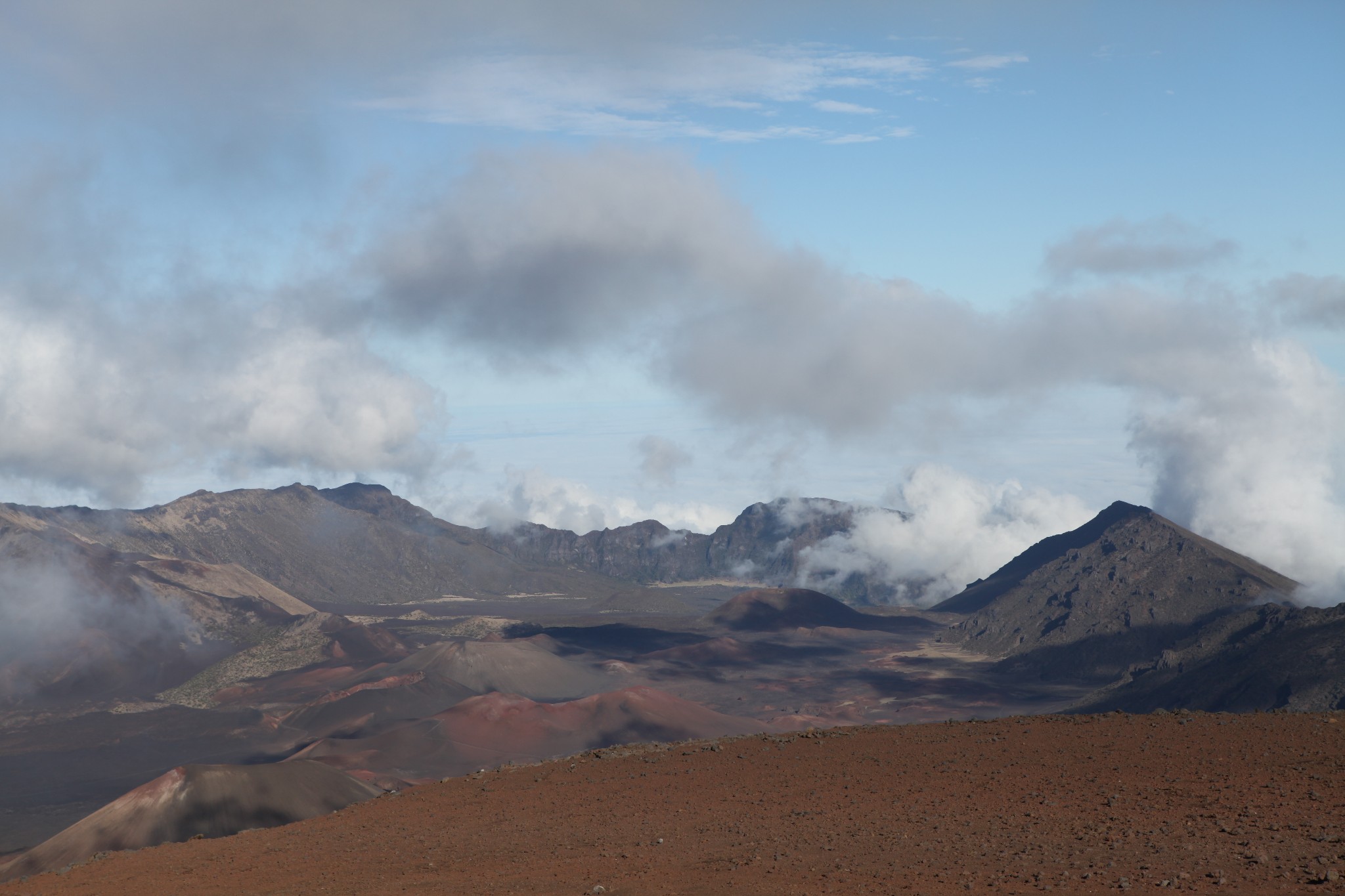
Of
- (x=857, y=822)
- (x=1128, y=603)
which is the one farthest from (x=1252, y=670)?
(x=857, y=822)

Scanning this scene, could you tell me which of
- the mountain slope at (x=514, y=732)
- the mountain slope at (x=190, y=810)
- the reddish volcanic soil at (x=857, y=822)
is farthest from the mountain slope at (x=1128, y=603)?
the reddish volcanic soil at (x=857, y=822)

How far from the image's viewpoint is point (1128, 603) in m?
177

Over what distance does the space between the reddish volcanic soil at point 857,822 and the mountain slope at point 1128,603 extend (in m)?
137

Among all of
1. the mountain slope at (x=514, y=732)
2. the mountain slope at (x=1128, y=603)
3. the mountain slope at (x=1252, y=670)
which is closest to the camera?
the mountain slope at (x=1252, y=670)

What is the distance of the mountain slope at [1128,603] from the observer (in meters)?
166

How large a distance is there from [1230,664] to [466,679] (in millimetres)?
93780

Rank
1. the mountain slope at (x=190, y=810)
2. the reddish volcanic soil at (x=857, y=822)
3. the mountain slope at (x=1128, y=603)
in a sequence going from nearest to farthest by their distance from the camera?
the reddish volcanic soil at (x=857, y=822), the mountain slope at (x=190, y=810), the mountain slope at (x=1128, y=603)

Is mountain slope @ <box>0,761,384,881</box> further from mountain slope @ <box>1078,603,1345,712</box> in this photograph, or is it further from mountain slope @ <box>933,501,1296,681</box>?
mountain slope @ <box>933,501,1296,681</box>

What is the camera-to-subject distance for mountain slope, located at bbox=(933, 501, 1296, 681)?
165500 mm

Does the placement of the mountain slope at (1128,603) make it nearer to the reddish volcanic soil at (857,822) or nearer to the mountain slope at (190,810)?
the mountain slope at (190,810)

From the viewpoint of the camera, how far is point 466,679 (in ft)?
504

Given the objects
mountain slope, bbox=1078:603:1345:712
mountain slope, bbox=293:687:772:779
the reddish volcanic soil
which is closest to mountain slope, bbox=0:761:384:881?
mountain slope, bbox=293:687:772:779

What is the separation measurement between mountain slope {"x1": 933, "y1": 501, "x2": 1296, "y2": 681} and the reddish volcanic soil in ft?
451

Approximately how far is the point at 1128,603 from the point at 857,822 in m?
164
